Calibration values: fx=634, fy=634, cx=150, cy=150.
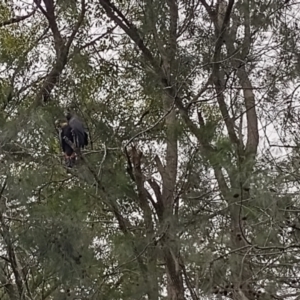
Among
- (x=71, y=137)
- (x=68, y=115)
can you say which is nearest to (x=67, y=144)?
(x=71, y=137)

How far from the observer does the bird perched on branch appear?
214 centimetres

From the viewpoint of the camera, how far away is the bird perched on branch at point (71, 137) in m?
2.14

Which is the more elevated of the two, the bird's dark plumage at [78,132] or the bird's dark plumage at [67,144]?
the bird's dark plumage at [78,132]

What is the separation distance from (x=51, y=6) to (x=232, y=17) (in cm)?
87

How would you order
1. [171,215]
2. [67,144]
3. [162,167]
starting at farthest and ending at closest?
[162,167]
[171,215]
[67,144]

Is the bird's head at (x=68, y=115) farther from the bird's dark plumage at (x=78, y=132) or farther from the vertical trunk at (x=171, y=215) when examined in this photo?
the vertical trunk at (x=171, y=215)

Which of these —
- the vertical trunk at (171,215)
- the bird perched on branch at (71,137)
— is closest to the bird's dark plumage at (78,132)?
the bird perched on branch at (71,137)

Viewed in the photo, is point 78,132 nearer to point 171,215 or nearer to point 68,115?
point 68,115

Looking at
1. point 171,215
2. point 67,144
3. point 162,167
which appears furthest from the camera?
point 162,167

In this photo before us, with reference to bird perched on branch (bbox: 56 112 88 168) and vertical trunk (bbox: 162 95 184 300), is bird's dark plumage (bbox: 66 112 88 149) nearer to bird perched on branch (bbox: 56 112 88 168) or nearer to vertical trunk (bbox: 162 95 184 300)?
bird perched on branch (bbox: 56 112 88 168)

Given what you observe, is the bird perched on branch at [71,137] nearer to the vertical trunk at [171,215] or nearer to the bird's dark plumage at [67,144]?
the bird's dark plumage at [67,144]

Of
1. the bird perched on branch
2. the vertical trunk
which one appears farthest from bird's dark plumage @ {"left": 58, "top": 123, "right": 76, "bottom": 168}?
the vertical trunk

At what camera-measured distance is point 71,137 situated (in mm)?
2154

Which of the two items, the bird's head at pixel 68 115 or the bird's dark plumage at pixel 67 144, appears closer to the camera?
the bird's dark plumage at pixel 67 144
